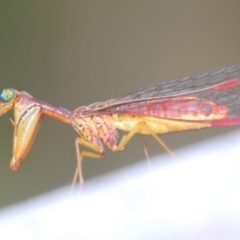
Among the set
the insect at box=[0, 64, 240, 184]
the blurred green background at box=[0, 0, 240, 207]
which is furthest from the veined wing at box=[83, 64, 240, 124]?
the blurred green background at box=[0, 0, 240, 207]

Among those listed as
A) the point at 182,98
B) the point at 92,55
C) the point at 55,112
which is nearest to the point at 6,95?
the point at 55,112

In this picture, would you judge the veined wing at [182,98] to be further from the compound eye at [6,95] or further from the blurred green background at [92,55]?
the blurred green background at [92,55]

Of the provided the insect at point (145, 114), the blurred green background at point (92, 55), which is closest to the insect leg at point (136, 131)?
the insect at point (145, 114)

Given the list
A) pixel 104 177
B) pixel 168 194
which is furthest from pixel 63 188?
pixel 168 194

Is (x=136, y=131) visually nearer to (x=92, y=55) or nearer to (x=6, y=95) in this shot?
(x=6, y=95)

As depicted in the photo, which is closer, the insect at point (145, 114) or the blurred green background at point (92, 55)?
the insect at point (145, 114)

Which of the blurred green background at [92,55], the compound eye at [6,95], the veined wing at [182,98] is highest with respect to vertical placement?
the blurred green background at [92,55]

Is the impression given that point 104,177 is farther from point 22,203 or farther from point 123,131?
point 123,131
